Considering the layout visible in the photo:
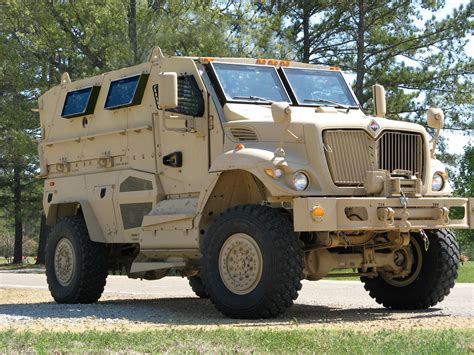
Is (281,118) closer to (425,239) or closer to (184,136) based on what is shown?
(184,136)

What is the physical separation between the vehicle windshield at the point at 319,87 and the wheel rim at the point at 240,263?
2.56 m

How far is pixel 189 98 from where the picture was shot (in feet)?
44.9

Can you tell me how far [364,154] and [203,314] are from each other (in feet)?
9.82

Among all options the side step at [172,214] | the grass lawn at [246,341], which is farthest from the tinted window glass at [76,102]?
the grass lawn at [246,341]

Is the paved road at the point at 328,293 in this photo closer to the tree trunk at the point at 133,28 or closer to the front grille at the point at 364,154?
the front grille at the point at 364,154

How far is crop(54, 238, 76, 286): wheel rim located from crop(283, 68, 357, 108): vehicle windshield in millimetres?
4190

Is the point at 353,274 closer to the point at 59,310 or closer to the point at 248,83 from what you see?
the point at 248,83

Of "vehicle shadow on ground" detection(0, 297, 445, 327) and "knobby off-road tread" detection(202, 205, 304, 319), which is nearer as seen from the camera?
"knobby off-road tread" detection(202, 205, 304, 319)

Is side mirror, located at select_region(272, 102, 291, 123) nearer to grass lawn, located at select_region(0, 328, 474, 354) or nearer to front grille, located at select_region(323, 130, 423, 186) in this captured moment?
front grille, located at select_region(323, 130, 423, 186)

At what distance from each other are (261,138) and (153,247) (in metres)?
2.44

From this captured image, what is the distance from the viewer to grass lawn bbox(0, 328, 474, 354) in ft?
27.8

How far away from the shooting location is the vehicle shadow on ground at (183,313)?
40.3 ft

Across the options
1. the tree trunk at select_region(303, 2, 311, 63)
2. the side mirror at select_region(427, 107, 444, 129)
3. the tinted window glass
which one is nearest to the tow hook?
the side mirror at select_region(427, 107, 444, 129)

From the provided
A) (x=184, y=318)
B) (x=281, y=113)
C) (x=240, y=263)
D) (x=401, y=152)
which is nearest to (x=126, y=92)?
(x=281, y=113)
